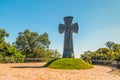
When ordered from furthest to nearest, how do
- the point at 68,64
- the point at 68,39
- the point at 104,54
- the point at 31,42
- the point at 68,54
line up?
the point at 31,42, the point at 104,54, the point at 68,54, the point at 68,39, the point at 68,64

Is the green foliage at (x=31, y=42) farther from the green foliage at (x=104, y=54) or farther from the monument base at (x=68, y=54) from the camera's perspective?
the monument base at (x=68, y=54)

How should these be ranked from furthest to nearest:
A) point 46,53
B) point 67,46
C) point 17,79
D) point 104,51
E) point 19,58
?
point 104,51
point 46,53
point 19,58
point 67,46
point 17,79

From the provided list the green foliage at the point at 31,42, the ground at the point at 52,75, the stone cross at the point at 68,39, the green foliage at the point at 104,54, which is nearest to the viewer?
the ground at the point at 52,75

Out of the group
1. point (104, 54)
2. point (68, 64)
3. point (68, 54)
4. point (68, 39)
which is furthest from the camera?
point (104, 54)

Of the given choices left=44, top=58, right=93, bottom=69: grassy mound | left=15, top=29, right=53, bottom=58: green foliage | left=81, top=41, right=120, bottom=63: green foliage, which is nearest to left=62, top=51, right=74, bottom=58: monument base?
left=44, top=58, right=93, bottom=69: grassy mound

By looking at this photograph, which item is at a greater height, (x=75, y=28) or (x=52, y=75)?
(x=75, y=28)

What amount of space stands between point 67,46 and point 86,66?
5331 mm

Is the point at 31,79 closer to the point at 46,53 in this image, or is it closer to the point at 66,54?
the point at 66,54

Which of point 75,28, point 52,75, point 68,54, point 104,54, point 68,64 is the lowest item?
point 52,75

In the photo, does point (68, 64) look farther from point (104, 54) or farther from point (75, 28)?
point (104, 54)

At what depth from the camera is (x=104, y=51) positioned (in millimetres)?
74562


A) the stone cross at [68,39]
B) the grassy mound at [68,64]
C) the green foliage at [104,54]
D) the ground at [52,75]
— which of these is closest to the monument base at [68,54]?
the stone cross at [68,39]

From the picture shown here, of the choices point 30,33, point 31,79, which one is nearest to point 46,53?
point 30,33

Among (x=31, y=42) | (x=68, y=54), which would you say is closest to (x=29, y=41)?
(x=31, y=42)
